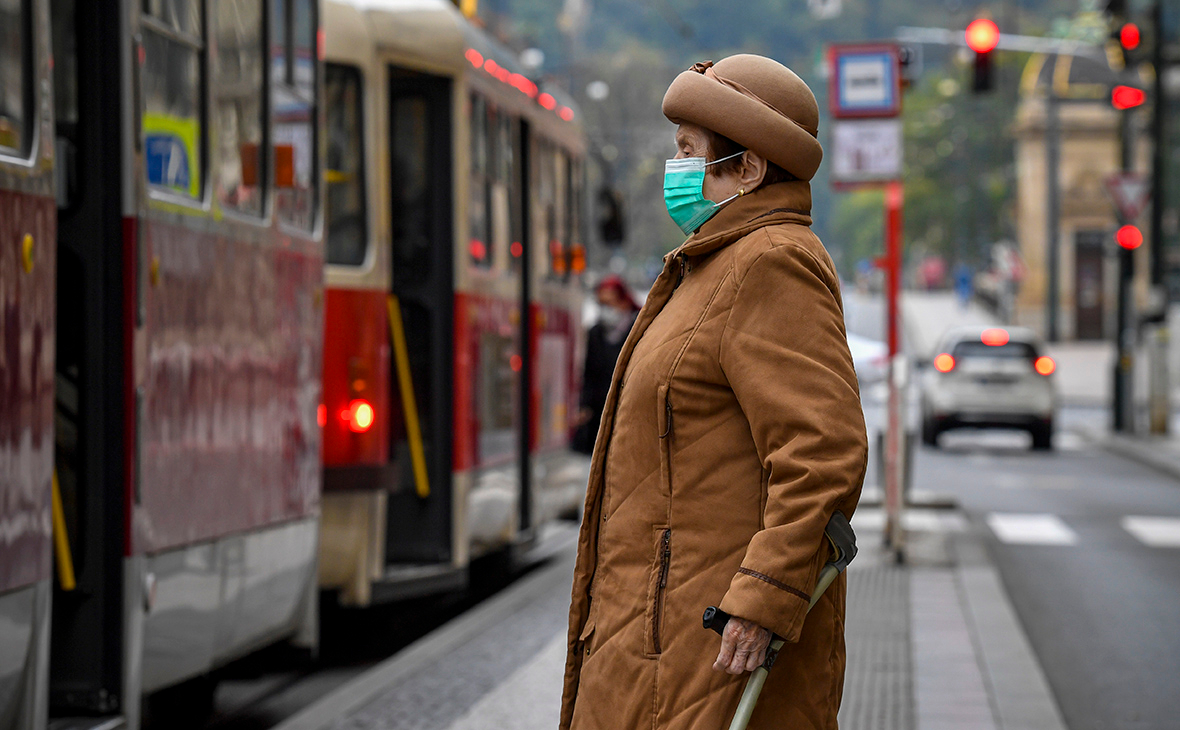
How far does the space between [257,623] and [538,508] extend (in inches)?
187

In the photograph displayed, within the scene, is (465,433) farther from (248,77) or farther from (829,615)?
(829,615)

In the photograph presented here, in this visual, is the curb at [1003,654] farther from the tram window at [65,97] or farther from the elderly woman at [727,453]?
the tram window at [65,97]

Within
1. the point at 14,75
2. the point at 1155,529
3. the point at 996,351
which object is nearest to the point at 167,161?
the point at 14,75

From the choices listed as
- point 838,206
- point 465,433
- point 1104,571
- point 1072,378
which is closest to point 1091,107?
point 1072,378

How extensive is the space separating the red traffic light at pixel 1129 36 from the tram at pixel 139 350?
17.2 metres

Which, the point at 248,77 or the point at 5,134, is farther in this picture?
the point at 248,77

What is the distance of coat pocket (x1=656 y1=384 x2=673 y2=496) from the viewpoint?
10.0ft

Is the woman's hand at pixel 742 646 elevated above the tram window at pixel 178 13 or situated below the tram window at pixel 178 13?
below

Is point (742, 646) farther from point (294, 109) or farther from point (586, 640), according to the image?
point (294, 109)

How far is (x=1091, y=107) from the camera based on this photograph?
5975 cm

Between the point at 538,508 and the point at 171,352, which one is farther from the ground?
the point at 171,352

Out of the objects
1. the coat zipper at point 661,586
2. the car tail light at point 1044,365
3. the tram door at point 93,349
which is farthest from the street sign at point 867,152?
the car tail light at point 1044,365

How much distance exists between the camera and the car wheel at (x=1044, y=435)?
78.5 feet

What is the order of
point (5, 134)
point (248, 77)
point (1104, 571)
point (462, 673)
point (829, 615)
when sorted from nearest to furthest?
point (829, 615) < point (5, 134) < point (248, 77) < point (462, 673) < point (1104, 571)
